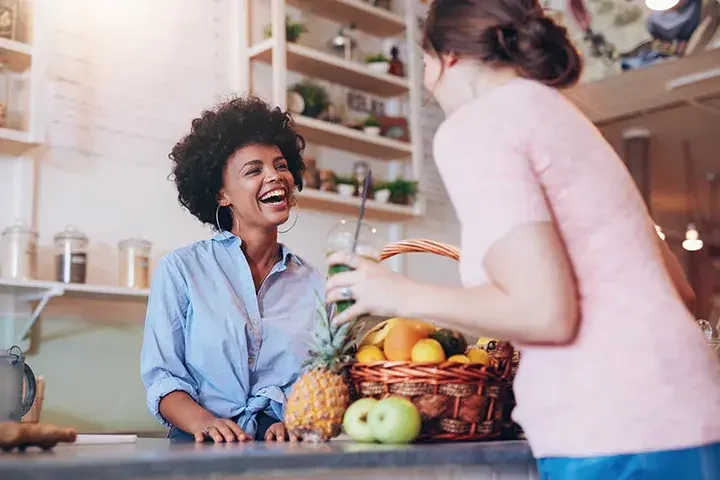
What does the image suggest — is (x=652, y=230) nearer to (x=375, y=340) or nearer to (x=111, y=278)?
(x=375, y=340)

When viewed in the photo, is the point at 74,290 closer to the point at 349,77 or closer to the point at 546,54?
the point at 349,77

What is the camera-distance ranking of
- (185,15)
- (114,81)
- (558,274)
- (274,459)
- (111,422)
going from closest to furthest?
(558,274) < (274,459) < (111,422) < (114,81) < (185,15)

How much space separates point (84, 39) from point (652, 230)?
2.92 meters

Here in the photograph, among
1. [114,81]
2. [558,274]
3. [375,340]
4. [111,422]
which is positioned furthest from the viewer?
[114,81]

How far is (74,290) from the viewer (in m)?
2.98

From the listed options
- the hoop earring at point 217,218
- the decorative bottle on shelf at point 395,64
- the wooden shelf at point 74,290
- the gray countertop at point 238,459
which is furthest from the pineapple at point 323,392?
the decorative bottle on shelf at point 395,64

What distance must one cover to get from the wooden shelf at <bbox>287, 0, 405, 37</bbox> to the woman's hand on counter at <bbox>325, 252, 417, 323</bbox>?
129 inches

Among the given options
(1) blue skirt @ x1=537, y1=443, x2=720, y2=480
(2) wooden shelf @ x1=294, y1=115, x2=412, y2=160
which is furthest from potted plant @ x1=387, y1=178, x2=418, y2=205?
(1) blue skirt @ x1=537, y1=443, x2=720, y2=480

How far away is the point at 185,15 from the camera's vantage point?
3.77 m

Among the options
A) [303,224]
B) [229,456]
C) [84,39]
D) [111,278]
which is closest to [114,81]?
[84,39]

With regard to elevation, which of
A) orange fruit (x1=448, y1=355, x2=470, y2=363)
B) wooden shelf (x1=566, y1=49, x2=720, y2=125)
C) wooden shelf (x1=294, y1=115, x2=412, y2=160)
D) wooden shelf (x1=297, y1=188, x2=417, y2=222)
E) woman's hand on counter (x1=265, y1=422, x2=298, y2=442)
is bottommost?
woman's hand on counter (x1=265, y1=422, x2=298, y2=442)

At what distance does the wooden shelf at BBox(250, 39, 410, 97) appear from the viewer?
151 inches

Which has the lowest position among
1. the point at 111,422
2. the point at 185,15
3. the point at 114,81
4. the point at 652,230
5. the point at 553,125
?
the point at 111,422

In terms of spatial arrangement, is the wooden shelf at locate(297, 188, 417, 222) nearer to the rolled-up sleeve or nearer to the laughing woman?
the laughing woman
